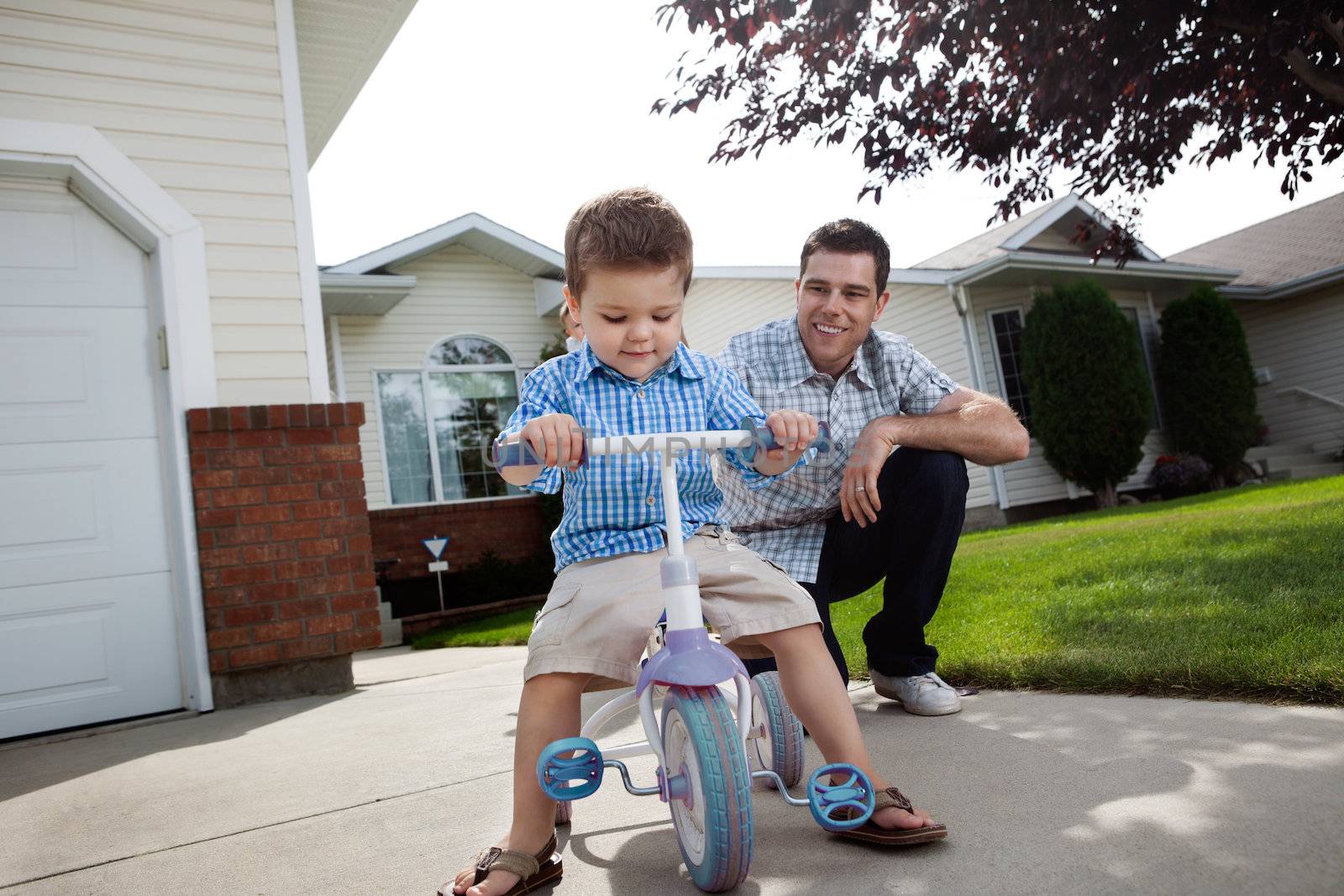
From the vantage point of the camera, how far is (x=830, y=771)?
1.77 meters

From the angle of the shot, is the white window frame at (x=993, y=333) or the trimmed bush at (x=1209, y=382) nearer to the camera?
the white window frame at (x=993, y=333)

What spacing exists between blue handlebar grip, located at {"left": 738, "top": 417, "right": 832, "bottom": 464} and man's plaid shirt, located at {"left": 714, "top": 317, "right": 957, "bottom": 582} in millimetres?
964

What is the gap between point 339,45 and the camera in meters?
6.28

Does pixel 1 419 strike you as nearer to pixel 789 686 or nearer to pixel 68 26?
pixel 68 26

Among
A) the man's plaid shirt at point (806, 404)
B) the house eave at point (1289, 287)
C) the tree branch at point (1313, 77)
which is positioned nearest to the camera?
the man's plaid shirt at point (806, 404)

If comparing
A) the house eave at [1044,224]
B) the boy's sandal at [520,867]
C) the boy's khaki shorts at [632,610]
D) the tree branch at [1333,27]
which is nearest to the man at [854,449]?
the boy's khaki shorts at [632,610]

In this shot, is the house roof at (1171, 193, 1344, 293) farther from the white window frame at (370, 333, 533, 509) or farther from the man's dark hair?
the man's dark hair

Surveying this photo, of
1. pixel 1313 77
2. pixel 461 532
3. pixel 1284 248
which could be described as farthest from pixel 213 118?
pixel 1284 248

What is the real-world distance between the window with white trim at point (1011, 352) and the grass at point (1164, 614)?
24.3 feet

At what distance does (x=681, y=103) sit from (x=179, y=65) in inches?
104

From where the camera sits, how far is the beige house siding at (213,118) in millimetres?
4602

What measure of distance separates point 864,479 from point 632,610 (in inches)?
38.8

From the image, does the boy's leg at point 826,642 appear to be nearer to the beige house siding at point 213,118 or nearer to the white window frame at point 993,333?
the beige house siding at point 213,118

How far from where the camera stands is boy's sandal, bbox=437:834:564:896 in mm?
1759
